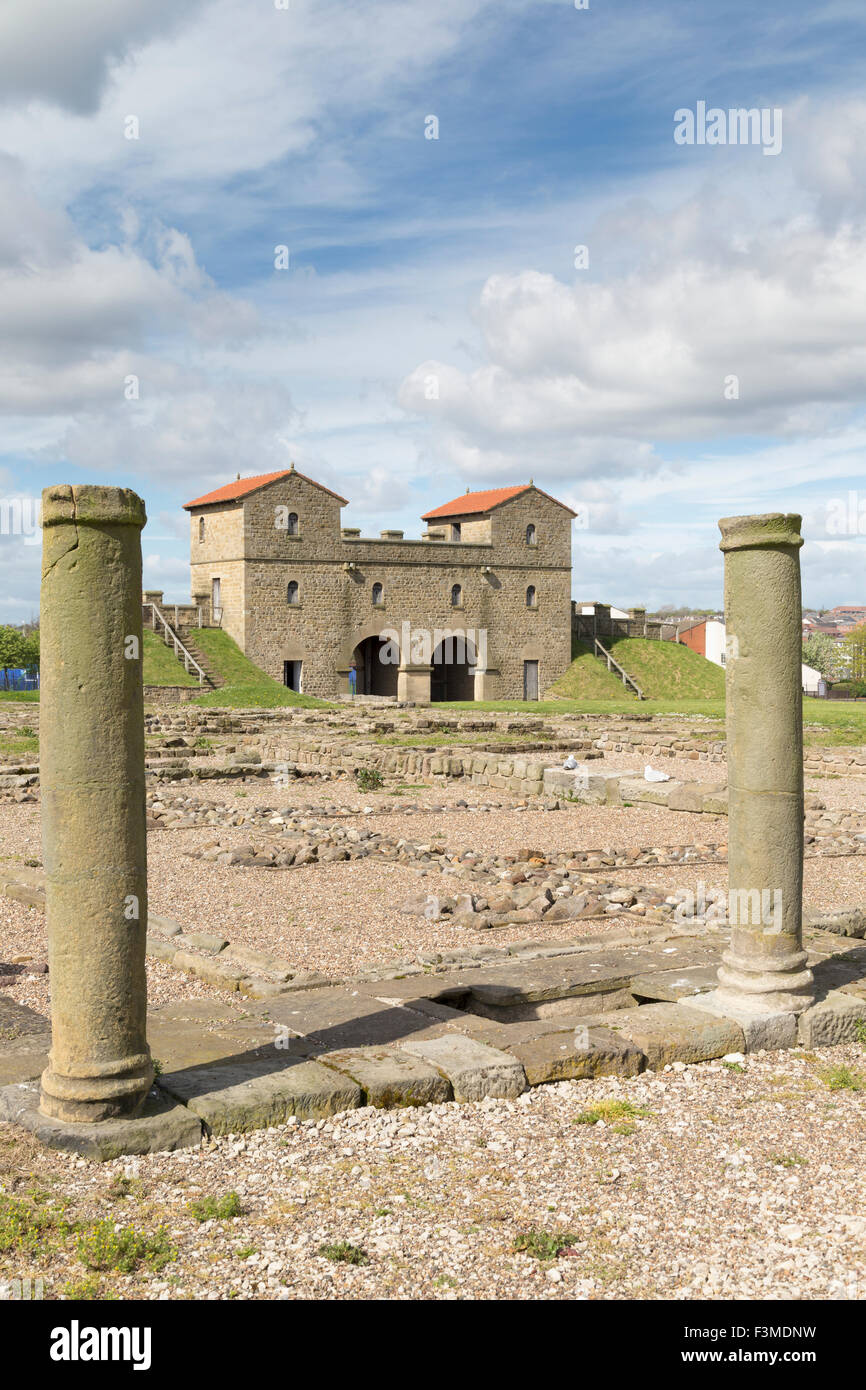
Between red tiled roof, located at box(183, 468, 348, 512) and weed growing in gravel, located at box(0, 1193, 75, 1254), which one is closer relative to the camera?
weed growing in gravel, located at box(0, 1193, 75, 1254)

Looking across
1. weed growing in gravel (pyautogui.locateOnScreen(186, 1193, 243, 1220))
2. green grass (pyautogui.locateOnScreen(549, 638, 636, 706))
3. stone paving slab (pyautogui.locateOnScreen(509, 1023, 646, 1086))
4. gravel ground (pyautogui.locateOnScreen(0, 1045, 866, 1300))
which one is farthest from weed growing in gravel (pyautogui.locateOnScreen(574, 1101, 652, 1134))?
green grass (pyautogui.locateOnScreen(549, 638, 636, 706))

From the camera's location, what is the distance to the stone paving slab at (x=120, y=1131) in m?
4.98

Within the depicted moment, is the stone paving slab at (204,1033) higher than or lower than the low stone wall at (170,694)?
lower

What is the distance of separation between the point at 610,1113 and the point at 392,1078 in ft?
3.44

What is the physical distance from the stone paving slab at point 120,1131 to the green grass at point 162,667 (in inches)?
1415

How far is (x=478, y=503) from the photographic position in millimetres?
53500

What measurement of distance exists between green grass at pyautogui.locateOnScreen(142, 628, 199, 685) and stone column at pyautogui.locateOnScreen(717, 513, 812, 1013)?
115 feet

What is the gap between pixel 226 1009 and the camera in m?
7.05

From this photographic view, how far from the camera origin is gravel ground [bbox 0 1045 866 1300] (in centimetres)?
403

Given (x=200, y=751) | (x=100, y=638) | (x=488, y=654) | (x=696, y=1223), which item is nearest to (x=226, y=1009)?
(x=100, y=638)

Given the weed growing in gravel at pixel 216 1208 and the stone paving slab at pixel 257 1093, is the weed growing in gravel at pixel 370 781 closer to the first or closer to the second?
the stone paving slab at pixel 257 1093

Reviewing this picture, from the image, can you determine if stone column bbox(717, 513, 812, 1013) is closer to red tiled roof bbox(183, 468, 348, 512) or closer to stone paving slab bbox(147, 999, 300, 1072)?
stone paving slab bbox(147, 999, 300, 1072)

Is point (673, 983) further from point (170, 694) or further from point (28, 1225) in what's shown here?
point (170, 694)

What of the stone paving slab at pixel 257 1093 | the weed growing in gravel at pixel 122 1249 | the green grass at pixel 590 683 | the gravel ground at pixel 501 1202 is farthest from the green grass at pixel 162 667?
the weed growing in gravel at pixel 122 1249
